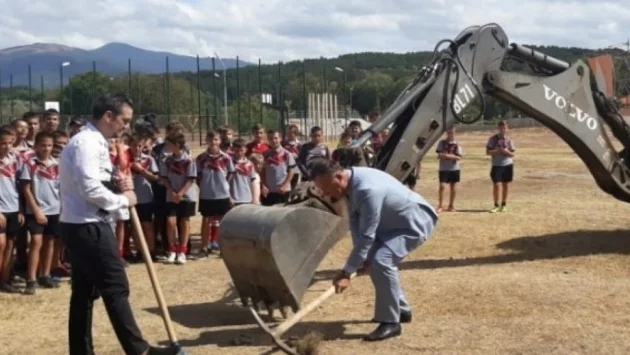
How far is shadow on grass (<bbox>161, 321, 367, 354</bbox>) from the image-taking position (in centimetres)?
771

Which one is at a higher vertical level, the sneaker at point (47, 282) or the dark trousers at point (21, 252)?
the dark trousers at point (21, 252)

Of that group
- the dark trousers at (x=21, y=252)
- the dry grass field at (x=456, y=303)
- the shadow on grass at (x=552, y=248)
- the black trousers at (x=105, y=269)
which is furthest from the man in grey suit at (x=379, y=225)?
the dark trousers at (x=21, y=252)

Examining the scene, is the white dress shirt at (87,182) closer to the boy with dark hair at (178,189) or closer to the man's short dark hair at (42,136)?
the man's short dark hair at (42,136)

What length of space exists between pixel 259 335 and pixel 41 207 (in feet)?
11.4

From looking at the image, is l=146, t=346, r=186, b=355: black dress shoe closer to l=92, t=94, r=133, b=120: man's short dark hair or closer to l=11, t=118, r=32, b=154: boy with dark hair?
l=92, t=94, r=133, b=120: man's short dark hair

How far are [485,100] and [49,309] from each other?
208 inches

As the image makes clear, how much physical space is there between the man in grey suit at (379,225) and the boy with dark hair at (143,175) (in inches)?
178

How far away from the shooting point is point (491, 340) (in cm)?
766

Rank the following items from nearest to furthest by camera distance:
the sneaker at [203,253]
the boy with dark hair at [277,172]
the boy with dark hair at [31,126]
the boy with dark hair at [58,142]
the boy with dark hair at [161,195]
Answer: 1. the boy with dark hair at [58,142]
2. the boy with dark hair at [31,126]
3. the boy with dark hair at [161,195]
4. the sneaker at [203,253]
5. the boy with dark hair at [277,172]

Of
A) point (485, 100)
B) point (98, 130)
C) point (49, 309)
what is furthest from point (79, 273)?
point (485, 100)

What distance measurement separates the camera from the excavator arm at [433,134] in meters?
7.89

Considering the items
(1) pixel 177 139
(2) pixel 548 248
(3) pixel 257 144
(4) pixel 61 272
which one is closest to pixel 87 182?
(4) pixel 61 272

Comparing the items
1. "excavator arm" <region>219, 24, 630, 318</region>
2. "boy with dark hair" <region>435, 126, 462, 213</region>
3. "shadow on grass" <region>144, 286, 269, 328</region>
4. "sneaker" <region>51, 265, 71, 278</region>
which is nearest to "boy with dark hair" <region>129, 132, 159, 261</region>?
"sneaker" <region>51, 265, 71, 278</region>

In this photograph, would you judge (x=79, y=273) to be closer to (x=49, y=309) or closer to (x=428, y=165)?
(x=49, y=309)
